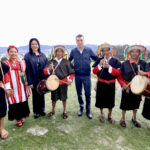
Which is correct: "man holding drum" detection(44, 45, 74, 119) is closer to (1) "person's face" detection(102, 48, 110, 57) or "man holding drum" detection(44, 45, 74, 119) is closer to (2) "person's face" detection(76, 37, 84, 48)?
(2) "person's face" detection(76, 37, 84, 48)

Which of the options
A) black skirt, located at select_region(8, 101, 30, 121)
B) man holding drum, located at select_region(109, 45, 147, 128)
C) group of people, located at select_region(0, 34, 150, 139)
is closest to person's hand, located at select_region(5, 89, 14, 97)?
group of people, located at select_region(0, 34, 150, 139)

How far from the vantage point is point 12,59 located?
286cm

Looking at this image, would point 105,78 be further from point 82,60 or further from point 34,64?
point 34,64

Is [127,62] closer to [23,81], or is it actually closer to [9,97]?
[23,81]

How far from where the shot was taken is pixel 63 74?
3402 millimetres

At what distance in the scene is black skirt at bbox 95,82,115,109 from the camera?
10.7 ft

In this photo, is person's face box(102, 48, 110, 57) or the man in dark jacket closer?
person's face box(102, 48, 110, 57)

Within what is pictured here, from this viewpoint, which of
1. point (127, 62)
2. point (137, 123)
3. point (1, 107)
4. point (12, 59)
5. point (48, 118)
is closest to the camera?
point (1, 107)

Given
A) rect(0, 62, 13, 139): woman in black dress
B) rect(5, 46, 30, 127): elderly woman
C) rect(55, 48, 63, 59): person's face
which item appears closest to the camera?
rect(0, 62, 13, 139): woman in black dress

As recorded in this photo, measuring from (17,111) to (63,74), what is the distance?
1.51m

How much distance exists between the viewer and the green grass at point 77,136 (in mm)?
2551

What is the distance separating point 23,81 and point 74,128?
5.73 feet

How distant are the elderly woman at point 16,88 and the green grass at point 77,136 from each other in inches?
14.7

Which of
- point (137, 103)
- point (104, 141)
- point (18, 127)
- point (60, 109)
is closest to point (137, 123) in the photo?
point (137, 103)
